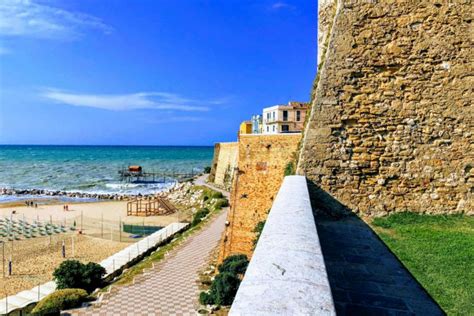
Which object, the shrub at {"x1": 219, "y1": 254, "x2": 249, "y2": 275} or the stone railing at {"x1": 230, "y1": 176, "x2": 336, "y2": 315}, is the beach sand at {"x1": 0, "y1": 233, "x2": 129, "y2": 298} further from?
the stone railing at {"x1": 230, "y1": 176, "x2": 336, "y2": 315}

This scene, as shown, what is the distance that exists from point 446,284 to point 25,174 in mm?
81540

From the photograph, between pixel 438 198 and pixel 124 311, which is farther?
pixel 124 311

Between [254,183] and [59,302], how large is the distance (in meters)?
7.96

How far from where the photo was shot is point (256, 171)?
14703mm

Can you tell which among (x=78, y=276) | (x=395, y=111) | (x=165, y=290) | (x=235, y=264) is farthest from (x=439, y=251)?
(x=78, y=276)

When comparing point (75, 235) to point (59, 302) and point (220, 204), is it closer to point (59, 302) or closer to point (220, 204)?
point (220, 204)

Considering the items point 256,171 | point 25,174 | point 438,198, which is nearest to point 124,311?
point 256,171

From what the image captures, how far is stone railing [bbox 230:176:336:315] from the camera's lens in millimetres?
1552

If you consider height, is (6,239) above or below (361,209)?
below

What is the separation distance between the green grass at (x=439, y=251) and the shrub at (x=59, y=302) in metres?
10.5

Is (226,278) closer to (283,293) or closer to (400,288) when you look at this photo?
(400,288)

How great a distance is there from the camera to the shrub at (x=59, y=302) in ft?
38.1

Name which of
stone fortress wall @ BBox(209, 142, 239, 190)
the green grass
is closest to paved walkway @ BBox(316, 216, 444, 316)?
the green grass

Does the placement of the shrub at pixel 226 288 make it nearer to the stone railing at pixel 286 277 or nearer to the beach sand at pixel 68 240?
the stone railing at pixel 286 277
